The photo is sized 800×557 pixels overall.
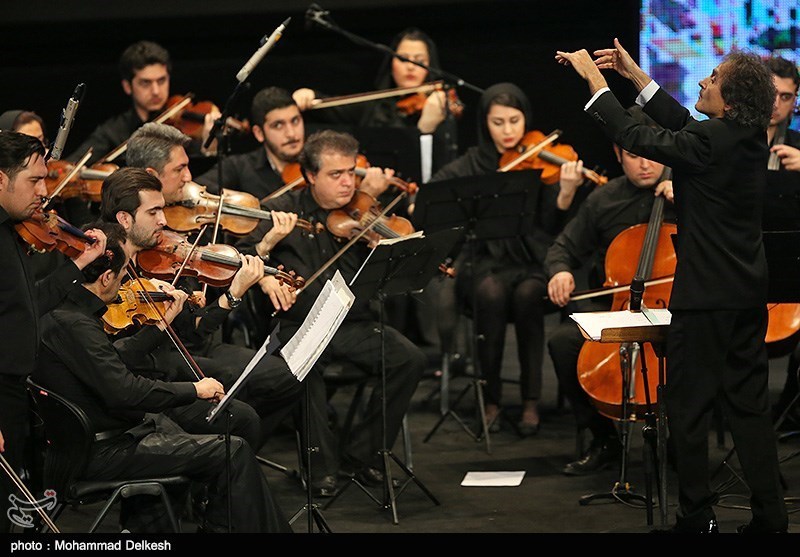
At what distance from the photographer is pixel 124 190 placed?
4.23 meters

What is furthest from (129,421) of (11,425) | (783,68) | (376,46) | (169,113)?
(783,68)

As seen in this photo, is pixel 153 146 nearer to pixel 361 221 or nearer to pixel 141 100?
pixel 361 221

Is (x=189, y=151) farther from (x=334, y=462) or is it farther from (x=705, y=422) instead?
(x=705, y=422)

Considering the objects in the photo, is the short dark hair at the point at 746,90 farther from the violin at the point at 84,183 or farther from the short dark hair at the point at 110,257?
the violin at the point at 84,183

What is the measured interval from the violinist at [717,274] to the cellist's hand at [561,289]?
1463mm

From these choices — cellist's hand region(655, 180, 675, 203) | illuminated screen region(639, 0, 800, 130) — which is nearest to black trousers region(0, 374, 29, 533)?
cellist's hand region(655, 180, 675, 203)

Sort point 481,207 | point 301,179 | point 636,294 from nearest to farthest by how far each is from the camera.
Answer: point 636,294
point 481,207
point 301,179

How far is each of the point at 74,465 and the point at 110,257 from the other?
0.67m

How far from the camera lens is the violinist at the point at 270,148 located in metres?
6.09

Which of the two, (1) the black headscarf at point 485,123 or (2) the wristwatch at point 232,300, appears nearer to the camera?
(2) the wristwatch at point 232,300

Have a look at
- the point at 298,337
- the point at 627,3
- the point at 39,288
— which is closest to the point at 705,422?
the point at 298,337

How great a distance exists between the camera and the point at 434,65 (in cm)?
700

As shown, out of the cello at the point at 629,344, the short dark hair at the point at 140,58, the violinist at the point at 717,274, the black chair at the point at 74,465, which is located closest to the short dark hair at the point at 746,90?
the violinist at the point at 717,274

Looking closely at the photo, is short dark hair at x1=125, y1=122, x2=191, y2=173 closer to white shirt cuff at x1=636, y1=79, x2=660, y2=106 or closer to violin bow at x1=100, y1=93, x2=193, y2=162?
violin bow at x1=100, y1=93, x2=193, y2=162
